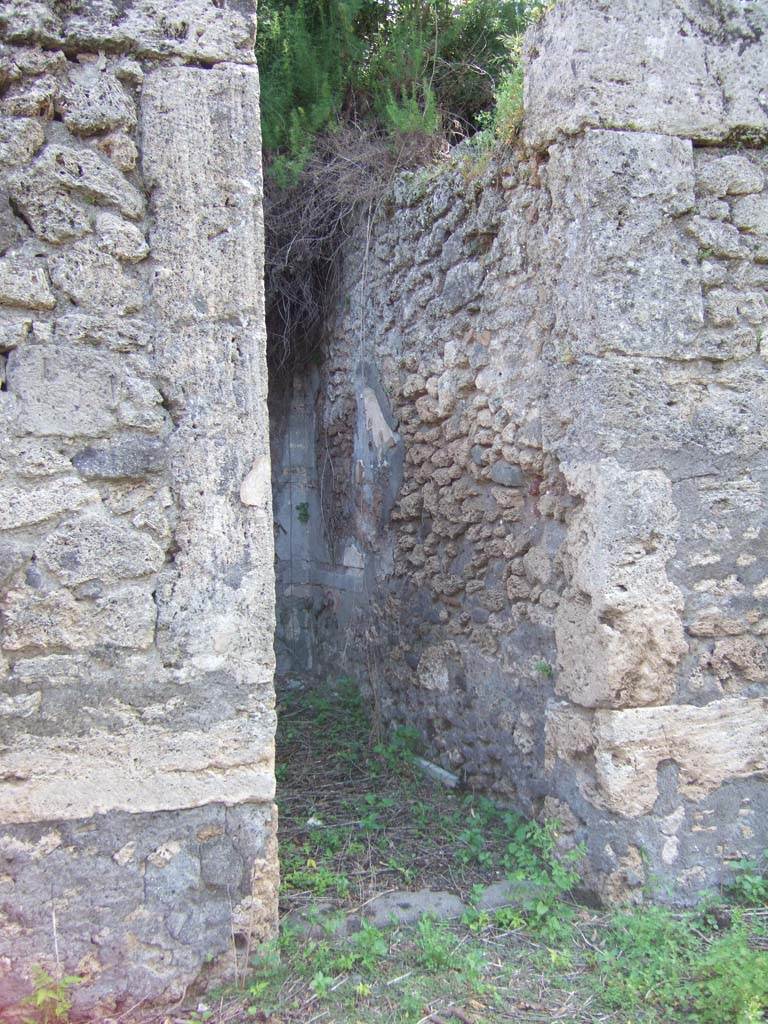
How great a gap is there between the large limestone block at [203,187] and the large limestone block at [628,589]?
4.33 feet

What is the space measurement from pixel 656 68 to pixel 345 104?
3.07m

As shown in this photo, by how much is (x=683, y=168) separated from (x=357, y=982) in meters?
2.78

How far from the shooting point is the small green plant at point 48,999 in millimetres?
2428

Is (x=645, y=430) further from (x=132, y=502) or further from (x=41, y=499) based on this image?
(x=41, y=499)

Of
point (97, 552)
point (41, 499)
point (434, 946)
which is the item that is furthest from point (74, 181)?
point (434, 946)

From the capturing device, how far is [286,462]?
6.54m

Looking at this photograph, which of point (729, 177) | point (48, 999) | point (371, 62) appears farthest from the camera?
point (371, 62)

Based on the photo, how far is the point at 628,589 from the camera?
3.16 metres

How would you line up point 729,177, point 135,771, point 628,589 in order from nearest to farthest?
1. point 135,771
2. point 628,589
3. point 729,177

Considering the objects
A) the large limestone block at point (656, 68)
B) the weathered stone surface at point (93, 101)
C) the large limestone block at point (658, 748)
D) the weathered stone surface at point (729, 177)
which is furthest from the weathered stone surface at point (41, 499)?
the weathered stone surface at point (729, 177)

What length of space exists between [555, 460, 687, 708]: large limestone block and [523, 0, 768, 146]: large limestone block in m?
1.19

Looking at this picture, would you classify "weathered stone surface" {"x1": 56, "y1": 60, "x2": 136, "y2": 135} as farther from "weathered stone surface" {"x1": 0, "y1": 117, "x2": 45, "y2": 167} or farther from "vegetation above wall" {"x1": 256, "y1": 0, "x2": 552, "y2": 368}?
"vegetation above wall" {"x1": 256, "y1": 0, "x2": 552, "y2": 368}

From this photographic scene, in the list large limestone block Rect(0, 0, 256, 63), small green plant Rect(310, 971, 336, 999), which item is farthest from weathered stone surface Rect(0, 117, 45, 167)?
small green plant Rect(310, 971, 336, 999)

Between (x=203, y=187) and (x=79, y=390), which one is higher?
(x=203, y=187)
